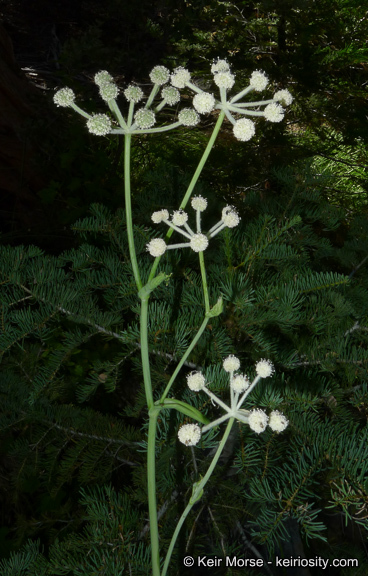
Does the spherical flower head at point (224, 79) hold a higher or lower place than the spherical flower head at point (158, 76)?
lower

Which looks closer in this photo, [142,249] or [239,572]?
[239,572]

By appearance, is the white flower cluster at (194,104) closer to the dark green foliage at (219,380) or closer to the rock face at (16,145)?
the dark green foliage at (219,380)

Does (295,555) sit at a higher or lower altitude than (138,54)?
lower

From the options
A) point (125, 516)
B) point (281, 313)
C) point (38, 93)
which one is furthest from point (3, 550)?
point (38, 93)

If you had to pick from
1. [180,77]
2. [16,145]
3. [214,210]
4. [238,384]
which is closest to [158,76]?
[180,77]

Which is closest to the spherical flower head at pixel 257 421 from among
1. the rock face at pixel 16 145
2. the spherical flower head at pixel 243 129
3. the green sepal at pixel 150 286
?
the green sepal at pixel 150 286

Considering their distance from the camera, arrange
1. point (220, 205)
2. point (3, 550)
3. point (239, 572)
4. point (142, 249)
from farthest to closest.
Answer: point (3, 550) → point (220, 205) → point (142, 249) → point (239, 572)

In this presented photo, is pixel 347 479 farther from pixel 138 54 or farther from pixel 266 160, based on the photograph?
pixel 138 54

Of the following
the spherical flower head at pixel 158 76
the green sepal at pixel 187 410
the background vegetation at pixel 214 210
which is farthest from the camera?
the background vegetation at pixel 214 210

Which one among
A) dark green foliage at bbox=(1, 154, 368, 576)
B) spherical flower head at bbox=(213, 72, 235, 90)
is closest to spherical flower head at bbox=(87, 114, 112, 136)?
spherical flower head at bbox=(213, 72, 235, 90)
